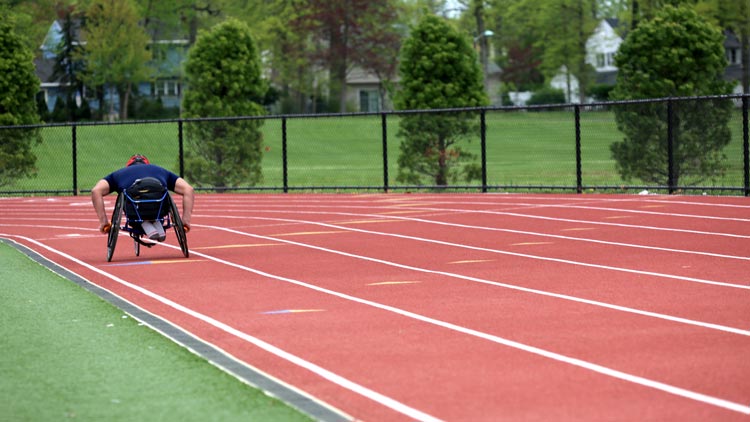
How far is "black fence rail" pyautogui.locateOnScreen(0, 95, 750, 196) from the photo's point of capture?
24.1 meters

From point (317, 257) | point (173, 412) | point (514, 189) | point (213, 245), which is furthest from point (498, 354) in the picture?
point (514, 189)

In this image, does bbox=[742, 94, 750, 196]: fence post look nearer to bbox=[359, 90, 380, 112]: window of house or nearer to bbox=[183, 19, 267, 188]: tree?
bbox=[183, 19, 267, 188]: tree

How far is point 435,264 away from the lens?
13.7 meters

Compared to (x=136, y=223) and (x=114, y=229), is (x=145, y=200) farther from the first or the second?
(x=114, y=229)

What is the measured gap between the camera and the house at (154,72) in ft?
254

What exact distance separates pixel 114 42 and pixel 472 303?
5827cm

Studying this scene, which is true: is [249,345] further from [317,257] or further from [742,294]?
[317,257]

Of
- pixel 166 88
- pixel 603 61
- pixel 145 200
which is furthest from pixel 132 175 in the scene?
pixel 603 61

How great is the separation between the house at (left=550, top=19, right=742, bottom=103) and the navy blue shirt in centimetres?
5903

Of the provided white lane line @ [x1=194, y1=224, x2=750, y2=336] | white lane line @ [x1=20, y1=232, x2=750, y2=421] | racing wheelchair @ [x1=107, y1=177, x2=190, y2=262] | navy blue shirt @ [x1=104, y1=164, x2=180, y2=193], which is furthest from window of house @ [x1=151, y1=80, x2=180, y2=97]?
white lane line @ [x1=20, y1=232, x2=750, y2=421]

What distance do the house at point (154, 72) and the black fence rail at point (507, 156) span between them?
27.7 meters

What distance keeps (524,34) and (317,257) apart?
3340 inches

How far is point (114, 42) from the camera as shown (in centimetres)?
6619

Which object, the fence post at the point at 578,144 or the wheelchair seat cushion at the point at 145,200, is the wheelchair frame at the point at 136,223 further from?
the fence post at the point at 578,144
